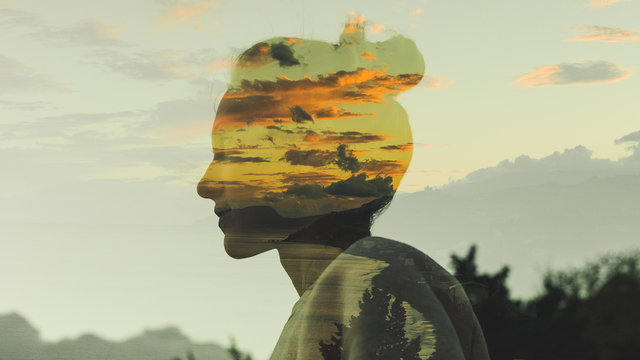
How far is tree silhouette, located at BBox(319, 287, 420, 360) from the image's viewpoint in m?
1.13

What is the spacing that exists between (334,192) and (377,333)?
356mm

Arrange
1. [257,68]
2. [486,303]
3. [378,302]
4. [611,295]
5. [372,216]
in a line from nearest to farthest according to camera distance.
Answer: [378,302] < [372,216] < [257,68] < [486,303] < [611,295]

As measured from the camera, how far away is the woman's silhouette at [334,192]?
3.88 ft

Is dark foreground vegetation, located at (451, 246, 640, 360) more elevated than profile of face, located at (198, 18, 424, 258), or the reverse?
profile of face, located at (198, 18, 424, 258)

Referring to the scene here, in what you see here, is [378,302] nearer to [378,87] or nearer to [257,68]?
[378,87]

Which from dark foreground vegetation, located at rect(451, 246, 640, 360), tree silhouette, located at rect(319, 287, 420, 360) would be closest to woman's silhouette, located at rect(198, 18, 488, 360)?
tree silhouette, located at rect(319, 287, 420, 360)

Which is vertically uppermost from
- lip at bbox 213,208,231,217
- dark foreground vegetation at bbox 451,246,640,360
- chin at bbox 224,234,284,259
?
lip at bbox 213,208,231,217

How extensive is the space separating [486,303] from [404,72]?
0.91 m

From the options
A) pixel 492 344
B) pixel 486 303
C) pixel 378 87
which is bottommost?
pixel 492 344

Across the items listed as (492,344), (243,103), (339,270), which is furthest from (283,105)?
(492,344)

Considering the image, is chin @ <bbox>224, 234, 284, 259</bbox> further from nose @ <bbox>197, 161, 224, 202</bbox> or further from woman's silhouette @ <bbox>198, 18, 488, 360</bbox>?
nose @ <bbox>197, 161, 224, 202</bbox>

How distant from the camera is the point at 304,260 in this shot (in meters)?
1.46

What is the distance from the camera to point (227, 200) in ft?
5.36

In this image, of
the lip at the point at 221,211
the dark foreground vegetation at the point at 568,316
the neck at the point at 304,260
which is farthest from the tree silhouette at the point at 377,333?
the dark foreground vegetation at the point at 568,316
